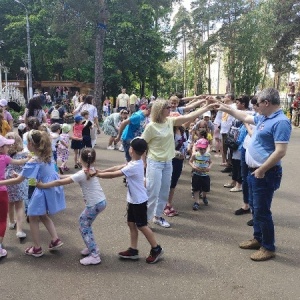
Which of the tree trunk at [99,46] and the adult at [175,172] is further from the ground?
the tree trunk at [99,46]

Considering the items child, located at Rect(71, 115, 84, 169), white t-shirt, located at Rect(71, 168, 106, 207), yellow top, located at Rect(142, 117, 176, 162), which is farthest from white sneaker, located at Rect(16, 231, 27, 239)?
child, located at Rect(71, 115, 84, 169)

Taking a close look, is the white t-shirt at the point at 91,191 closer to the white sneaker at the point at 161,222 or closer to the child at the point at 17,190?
the child at the point at 17,190

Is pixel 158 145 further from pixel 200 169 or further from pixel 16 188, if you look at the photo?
pixel 16 188

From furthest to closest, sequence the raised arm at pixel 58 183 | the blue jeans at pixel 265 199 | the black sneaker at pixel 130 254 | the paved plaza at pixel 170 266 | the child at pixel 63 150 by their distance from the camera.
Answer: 1. the child at pixel 63 150
2. the black sneaker at pixel 130 254
3. the blue jeans at pixel 265 199
4. the raised arm at pixel 58 183
5. the paved plaza at pixel 170 266

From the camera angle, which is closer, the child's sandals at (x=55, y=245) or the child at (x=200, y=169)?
the child's sandals at (x=55, y=245)

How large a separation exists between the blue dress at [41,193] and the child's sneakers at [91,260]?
2.15 feet

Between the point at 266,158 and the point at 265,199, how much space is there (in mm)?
465

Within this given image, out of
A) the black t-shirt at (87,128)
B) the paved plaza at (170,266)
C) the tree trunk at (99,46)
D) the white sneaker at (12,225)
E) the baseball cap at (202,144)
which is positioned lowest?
the paved plaza at (170,266)

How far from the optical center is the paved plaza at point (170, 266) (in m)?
3.41

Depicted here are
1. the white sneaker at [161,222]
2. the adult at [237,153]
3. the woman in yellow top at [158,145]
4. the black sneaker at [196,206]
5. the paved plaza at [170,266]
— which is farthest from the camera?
the adult at [237,153]

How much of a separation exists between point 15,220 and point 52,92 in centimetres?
3155

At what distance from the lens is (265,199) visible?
3.92m

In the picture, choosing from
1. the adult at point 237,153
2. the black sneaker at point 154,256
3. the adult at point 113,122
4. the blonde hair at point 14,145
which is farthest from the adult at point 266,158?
the adult at point 113,122

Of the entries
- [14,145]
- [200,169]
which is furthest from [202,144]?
[14,145]
